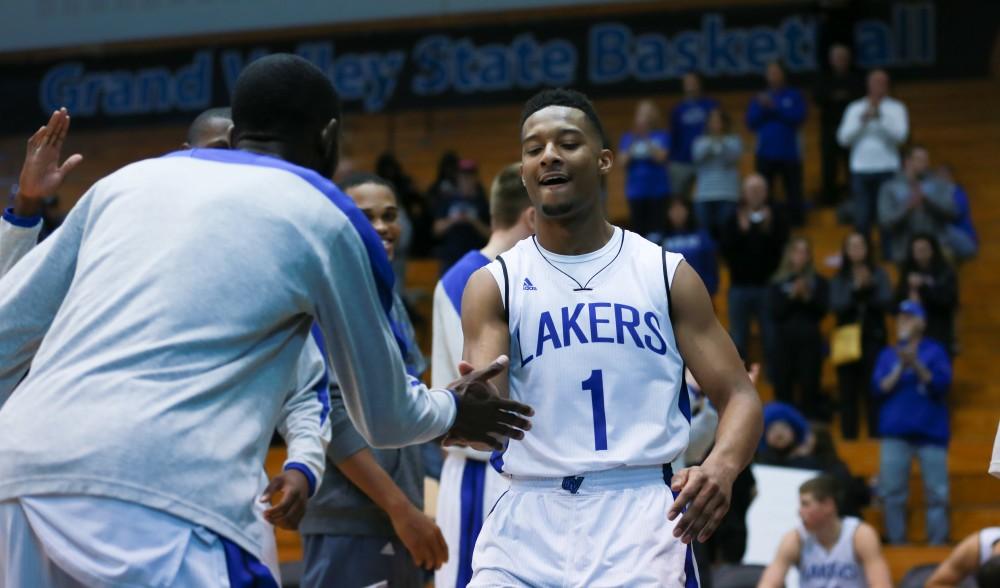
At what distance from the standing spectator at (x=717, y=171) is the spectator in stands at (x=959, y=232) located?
2.26 metres

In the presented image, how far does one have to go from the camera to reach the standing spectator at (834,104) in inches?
714

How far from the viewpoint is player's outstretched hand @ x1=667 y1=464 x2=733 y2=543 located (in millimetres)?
4172

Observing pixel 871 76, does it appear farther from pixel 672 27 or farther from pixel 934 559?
pixel 934 559

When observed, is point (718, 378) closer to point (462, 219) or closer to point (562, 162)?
point (562, 162)

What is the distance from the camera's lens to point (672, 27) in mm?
20812

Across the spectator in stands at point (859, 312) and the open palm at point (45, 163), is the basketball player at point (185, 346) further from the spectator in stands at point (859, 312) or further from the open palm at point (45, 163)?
the spectator in stands at point (859, 312)

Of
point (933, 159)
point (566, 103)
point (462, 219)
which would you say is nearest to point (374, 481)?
point (566, 103)

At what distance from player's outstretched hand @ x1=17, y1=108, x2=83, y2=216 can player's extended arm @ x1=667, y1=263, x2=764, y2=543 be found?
1.90 m

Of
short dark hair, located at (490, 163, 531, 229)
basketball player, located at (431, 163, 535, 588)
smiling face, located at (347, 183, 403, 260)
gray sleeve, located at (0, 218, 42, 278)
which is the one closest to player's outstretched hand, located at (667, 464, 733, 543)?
basketball player, located at (431, 163, 535, 588)

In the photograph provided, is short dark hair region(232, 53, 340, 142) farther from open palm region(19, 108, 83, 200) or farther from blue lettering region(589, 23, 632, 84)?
blue lettering region(589, 23, 632, 84)

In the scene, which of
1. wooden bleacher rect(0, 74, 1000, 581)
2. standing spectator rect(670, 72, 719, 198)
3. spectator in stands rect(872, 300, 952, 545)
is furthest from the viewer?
standing spectator rect(670, 72, 719, 198)

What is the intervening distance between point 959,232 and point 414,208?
22.3ft

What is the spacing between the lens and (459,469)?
606cm

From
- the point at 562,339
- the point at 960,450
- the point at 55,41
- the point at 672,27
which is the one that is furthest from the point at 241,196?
the point at 55,41
